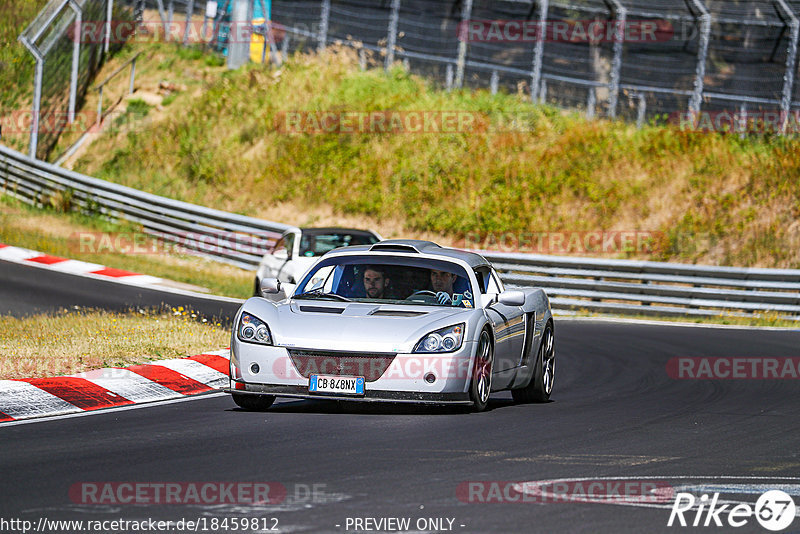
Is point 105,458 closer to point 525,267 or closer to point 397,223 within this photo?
point 525,267

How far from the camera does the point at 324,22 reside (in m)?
33.5

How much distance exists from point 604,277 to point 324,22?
1158cm

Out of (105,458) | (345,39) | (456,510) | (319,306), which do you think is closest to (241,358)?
(319,306)

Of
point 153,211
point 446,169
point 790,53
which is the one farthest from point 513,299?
point 446,169

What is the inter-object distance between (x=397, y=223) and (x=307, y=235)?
37.1 ft

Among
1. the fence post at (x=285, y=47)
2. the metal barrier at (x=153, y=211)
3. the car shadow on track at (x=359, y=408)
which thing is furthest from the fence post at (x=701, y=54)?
the car shadow on track at (x=359, y=408)

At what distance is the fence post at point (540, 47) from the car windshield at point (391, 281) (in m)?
19.2

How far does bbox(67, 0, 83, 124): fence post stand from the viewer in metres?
33.6

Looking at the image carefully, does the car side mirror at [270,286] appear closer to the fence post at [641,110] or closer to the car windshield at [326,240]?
the car windshield at [326,240]

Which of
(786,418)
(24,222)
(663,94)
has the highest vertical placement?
(663,94)

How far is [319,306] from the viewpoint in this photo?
10.5 m

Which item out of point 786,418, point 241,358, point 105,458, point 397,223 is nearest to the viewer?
point 105,458

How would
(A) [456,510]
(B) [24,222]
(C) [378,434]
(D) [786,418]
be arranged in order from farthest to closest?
(B) [24,222] < (D) [786,418] < (C) [378,434] < (A) [456,510]

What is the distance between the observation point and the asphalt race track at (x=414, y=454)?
6379 mm
